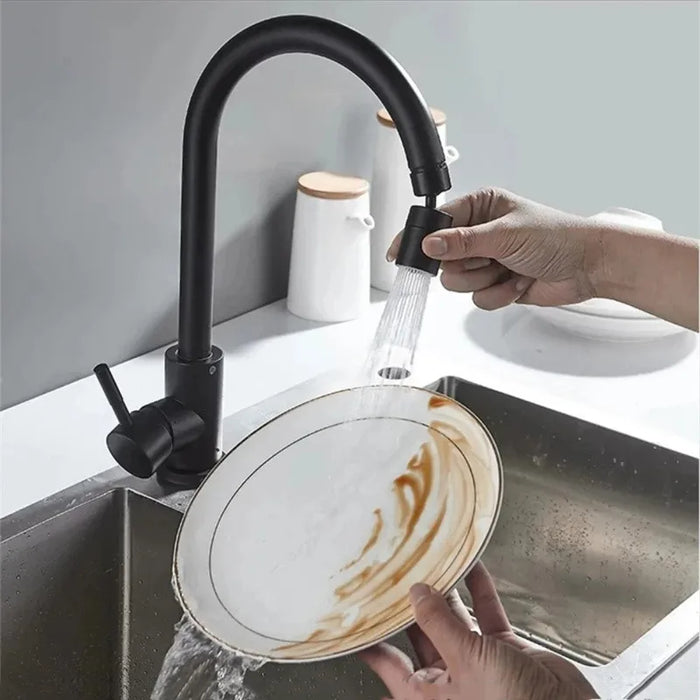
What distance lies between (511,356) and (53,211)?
0.57m

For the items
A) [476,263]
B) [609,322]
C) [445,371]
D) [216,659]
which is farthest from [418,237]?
[609,322]

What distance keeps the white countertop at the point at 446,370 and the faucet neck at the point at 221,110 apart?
0.64 feet

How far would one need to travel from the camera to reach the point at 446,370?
1436 mm

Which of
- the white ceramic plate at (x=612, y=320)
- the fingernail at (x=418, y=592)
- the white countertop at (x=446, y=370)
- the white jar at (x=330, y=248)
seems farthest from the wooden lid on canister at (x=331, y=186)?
the fingernail at (x=418, y=592)

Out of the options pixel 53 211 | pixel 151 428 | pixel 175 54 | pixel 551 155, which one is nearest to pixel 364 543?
pixel 151 428

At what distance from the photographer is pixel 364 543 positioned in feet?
3.45

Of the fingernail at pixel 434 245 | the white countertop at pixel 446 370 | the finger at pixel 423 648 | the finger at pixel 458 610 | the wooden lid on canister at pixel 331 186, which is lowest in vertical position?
the white countertop at pixel 446 370

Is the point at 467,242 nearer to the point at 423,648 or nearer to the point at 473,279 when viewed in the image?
the point at 473,279

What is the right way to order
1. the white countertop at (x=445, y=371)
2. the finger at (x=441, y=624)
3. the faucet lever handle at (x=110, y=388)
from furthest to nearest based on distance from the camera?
the white countertop at (x=445, y=371), the faucet lever handle at (x=110, y=388), the finger at (x=441, y=624)

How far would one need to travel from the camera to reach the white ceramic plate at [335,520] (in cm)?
98

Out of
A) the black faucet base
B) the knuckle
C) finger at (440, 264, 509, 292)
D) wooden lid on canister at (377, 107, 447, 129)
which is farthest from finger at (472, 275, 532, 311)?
wooden lid on canister at (377, 107, 447, 129)

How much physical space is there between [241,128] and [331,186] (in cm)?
12

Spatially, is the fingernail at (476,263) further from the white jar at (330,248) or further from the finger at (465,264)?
the white jar at (330,248)

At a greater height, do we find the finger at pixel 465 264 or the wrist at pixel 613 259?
the wrist at pixel 613 259
